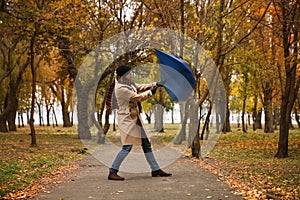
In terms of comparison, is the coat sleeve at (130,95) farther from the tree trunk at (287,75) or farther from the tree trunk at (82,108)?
the tree trunk at (82,108)

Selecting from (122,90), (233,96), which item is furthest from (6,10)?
(233,96)

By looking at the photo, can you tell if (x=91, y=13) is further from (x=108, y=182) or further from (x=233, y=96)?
(x=233, y=96)

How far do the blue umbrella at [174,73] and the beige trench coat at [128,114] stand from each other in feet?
4.88

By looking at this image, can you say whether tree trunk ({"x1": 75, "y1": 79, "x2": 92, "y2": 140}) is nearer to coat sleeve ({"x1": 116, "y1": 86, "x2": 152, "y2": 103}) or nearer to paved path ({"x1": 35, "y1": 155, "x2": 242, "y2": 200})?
paved path ({"x1": 35, "y1": 155, "x2": 242, "y2": 200})

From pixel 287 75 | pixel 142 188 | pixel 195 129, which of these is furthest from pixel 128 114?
pixel 287 75

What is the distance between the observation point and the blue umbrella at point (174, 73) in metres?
11.1

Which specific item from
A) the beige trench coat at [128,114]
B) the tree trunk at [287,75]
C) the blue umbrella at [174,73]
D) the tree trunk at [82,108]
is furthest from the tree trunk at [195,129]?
the tree trunk at [82,108]

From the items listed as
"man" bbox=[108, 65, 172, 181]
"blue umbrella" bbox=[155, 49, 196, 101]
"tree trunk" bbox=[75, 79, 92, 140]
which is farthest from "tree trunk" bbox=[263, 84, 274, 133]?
"man" bbox=[108, 65, 172, 181]

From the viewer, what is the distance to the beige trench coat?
9.82 meters

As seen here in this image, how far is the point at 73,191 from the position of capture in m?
8.38

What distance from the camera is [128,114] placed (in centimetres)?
994

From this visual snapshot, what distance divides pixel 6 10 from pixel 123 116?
44.1 feet

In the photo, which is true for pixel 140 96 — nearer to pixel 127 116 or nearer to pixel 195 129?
pixel 127 116

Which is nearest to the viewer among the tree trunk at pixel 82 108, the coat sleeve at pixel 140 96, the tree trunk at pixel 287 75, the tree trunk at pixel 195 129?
the coat sleeve at pixel 140 96
